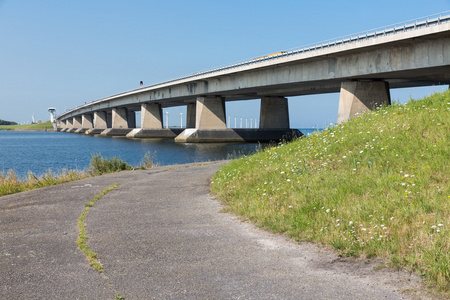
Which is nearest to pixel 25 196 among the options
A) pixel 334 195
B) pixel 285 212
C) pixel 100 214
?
pixel 100 214

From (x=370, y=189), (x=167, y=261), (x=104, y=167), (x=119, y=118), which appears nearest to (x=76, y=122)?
(x=119, y=118)

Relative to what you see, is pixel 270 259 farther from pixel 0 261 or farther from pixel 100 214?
pixel 100 214

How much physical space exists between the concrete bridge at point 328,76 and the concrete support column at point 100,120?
50.8 m

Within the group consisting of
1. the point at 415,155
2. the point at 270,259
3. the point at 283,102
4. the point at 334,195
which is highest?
the point at 283,102

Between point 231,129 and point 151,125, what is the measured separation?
28190 mm

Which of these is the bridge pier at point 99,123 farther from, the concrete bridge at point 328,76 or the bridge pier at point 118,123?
the concrete bridge at point 328,76

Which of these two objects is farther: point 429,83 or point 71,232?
point 429,83

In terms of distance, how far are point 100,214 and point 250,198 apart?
4156mm

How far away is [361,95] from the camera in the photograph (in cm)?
3775

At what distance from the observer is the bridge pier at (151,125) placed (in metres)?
88.1

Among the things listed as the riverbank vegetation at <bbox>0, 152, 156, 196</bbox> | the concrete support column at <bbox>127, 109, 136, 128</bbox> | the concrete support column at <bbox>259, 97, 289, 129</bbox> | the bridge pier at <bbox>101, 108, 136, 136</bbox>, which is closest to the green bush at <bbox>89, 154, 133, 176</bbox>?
the riverbank vegetation at <bbox>0, 152, 156, 196</bbox>

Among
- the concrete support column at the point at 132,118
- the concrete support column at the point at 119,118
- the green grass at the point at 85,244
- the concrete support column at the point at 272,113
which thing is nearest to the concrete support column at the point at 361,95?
the concrete support column at the point at 272,113

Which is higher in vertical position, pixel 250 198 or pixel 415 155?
pixel 415 155

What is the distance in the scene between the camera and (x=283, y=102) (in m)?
68.8
